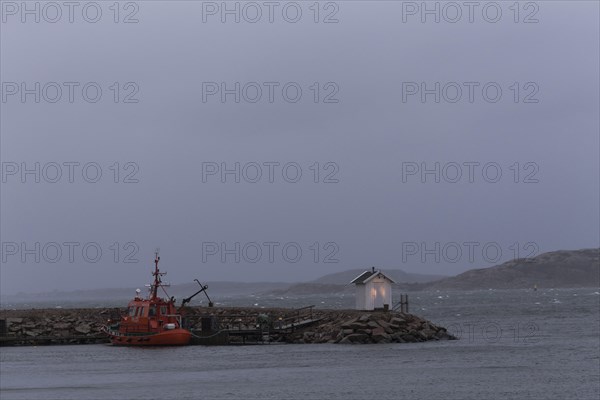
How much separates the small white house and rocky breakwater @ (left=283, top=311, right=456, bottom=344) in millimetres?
807

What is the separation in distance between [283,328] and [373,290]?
5.89 meters

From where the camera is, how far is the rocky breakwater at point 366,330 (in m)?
61.5

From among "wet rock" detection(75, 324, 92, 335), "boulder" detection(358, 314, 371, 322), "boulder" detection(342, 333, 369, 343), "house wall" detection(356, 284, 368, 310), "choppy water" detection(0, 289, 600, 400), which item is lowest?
"choppy water" detection(0, 289, 600, 400)

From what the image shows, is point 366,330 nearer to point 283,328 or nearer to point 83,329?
point 283,328

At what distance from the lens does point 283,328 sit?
64.4 metres

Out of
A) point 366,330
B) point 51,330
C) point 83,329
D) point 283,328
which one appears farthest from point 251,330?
point 51,330

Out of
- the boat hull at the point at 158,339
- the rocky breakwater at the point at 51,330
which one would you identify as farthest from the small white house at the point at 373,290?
the rocky breakwater at the point at 51,330

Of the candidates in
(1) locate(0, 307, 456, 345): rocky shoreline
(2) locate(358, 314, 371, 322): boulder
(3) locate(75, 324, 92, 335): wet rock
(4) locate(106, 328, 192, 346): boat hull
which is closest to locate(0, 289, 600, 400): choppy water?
(4) locate(106, 328, 192, 346): boat hull

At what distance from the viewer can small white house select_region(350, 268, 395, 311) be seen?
6444 centimetres

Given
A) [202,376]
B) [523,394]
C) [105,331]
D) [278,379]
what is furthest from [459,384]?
[105,331]

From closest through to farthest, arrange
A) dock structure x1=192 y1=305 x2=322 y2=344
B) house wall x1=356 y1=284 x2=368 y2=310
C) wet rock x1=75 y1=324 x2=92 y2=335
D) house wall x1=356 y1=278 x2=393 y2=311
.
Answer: dock structure x1=192 y1=305 x2=322 y2=344 < house wall x1=356 y1=278 x2=393 y2=311 < house wall x1=356 y1=284 x2=368 y2=310 < wet rock x1=75 y1=324 x2=92 y2=335

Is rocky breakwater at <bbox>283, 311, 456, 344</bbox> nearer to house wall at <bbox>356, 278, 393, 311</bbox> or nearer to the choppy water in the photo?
house wall at <bbox>356, 278, 393, 311</bbox>

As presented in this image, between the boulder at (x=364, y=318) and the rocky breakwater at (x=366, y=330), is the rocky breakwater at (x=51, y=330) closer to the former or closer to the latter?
the rocky breakwater at (x=366, y=330)

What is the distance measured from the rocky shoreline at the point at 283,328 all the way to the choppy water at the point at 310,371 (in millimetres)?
1422
